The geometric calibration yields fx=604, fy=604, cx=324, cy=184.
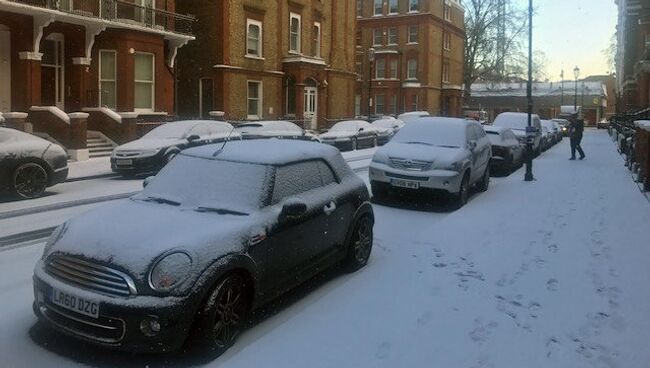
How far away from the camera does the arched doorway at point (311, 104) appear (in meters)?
35.6

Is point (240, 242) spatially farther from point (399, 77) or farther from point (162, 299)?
point (399, 77)

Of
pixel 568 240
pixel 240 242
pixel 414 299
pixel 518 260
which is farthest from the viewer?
pixel 568 240

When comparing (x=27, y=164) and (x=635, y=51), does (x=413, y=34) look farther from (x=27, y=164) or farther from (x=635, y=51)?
(x=27, y=164)

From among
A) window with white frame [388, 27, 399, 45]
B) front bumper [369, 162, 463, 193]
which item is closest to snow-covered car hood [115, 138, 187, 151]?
front bumper [369, 162, 463, 193]

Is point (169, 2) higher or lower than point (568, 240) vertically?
higher

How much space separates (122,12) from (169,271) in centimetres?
2240

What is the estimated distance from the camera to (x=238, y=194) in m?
5.54

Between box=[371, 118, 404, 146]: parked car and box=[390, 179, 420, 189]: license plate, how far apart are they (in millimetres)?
18329

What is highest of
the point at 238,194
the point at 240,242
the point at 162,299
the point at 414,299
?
the point at 238,194

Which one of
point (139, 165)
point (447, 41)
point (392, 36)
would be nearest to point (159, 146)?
point (139, 165)

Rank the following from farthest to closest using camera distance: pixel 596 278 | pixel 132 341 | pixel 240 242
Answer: pixel 596 278 → pixel 240 242 → pixel 132 341

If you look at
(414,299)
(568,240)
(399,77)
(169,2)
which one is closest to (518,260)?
(568,240)

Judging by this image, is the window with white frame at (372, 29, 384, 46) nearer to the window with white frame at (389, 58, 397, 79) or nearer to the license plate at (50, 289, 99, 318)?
the window with white frame at (389, 58, 397, 79)

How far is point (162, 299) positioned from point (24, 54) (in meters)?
18.6
